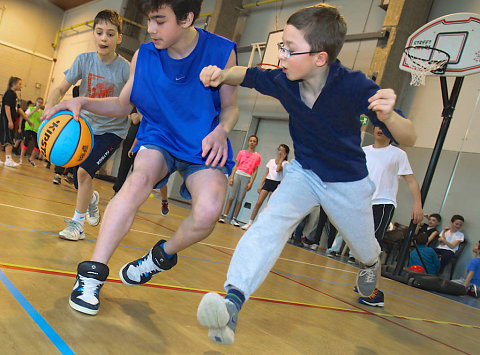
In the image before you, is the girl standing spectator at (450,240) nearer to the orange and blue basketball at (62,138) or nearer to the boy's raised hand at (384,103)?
the boy's raised hand at (384,103)

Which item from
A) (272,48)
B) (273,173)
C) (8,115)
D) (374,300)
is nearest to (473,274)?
(273,173)

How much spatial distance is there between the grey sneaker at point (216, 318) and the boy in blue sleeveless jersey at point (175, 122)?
56cm

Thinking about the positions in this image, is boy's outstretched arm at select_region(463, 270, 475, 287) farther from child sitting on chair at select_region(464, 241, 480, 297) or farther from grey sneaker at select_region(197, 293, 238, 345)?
grey sneaker at select_region(197, 293, 238, 345)

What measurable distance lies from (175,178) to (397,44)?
733 cm

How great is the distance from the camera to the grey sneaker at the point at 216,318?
4.47 ft

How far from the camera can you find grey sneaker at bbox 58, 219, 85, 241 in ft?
9.03

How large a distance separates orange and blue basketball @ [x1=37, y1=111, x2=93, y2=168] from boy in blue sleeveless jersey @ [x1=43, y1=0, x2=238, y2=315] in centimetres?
39

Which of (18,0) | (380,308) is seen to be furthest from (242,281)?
(18,0)

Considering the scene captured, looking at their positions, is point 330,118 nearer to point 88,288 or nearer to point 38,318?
point 88,288

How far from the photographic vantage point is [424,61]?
6.10m

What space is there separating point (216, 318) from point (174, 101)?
→ 1.11 meters

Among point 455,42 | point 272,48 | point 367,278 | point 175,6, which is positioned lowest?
point 367,278

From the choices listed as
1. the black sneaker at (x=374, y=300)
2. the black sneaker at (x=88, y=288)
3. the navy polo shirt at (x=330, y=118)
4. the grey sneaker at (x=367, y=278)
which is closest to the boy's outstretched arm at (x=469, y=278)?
the black sneaker at (x=374, y=300)

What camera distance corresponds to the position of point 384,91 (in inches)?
62.2
